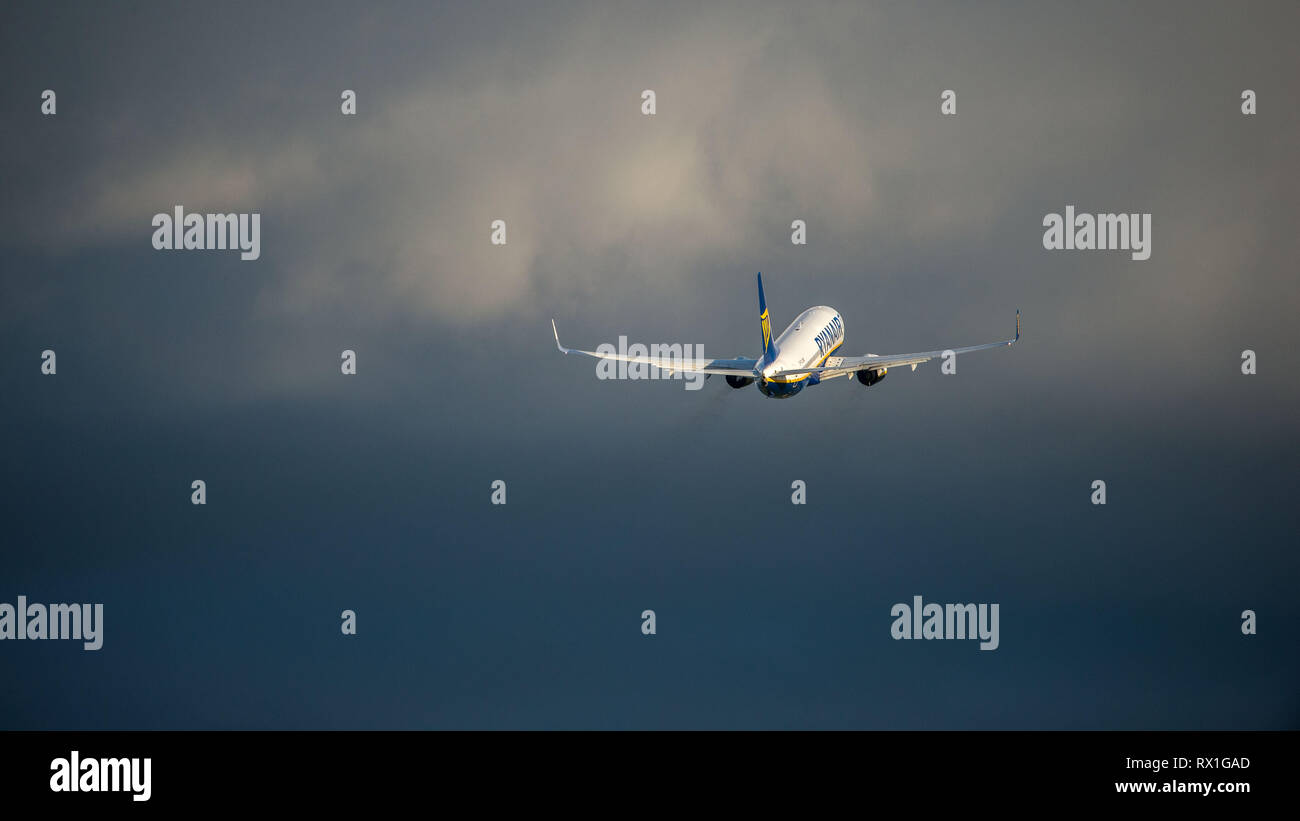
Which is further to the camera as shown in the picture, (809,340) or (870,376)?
(809,340)

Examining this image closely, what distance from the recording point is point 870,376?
12344 centimetres

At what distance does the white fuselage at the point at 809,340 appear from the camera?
119 meters

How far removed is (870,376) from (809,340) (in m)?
8.84

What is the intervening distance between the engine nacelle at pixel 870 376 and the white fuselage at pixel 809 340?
15.6ft

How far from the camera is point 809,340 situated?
130 metres

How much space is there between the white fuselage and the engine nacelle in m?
4.76

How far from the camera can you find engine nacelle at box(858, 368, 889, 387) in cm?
12229

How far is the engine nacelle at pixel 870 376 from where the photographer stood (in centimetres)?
12229
